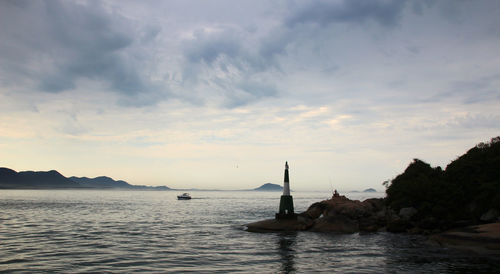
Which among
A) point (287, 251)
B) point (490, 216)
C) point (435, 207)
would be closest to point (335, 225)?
point (435, 207)

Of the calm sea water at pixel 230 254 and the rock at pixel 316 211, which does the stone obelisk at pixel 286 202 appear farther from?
the rock at pixel 316 211

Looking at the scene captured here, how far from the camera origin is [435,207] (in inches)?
1240

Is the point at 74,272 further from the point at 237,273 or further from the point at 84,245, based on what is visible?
the point at 84,245

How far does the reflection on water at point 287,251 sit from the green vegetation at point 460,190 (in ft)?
41.0

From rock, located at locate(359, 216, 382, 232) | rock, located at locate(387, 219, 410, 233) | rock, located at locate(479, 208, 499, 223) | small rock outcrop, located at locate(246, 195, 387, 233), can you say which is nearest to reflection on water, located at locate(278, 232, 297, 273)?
small rock outcrop, located at locate(246, 195, 387, 233)

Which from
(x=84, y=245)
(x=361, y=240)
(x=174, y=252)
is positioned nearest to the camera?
(x=174, y=252)

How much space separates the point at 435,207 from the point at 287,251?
17202 mm

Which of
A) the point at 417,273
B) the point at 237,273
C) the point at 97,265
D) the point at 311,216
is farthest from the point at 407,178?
the point at 97,265

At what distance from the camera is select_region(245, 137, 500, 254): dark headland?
29484 millimetres

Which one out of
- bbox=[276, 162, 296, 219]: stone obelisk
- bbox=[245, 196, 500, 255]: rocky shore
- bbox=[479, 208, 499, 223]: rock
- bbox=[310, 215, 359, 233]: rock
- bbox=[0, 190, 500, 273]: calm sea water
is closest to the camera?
bbox=[0, 190, 500, 273]: calm sea water

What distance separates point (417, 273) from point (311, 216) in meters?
24.2

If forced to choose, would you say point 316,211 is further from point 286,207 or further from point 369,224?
point 286,207

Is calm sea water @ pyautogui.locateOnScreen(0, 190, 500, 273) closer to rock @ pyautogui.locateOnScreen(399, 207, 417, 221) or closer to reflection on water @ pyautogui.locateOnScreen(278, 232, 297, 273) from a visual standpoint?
reflection on water @ pyautogui.locateOnScreen(278, 232, 297, 273)

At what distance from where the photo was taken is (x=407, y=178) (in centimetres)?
3931
